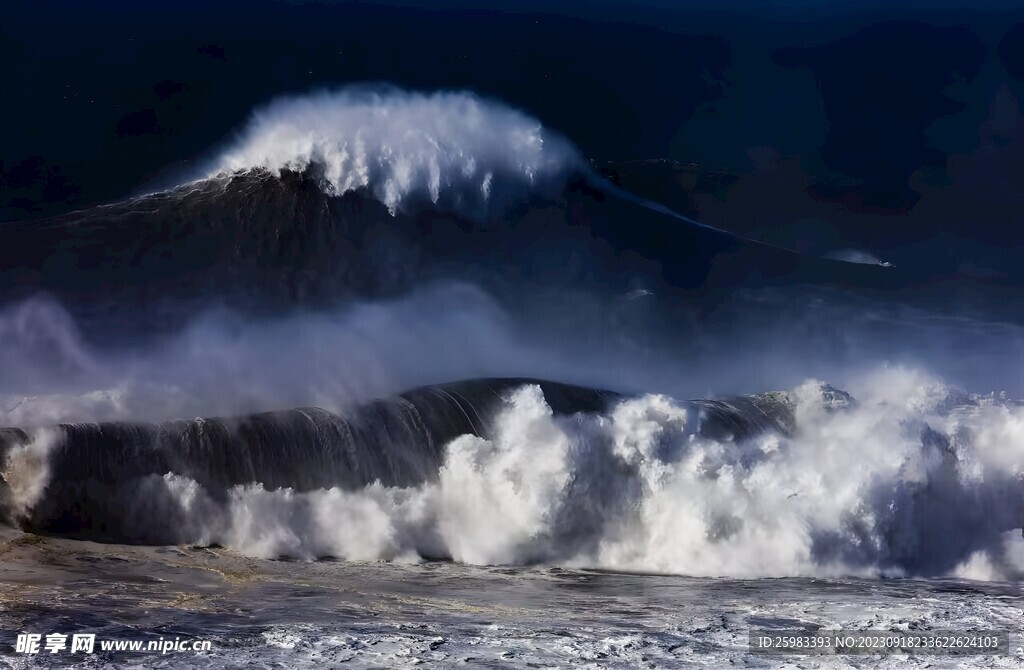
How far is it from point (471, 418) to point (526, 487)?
802mm

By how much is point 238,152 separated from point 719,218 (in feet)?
14.9

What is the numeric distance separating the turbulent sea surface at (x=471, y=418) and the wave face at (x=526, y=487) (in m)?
0.02

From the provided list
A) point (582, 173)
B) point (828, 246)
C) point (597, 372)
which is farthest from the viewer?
point (828, 246)

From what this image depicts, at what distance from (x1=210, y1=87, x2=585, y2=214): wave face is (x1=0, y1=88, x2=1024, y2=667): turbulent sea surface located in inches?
1.1

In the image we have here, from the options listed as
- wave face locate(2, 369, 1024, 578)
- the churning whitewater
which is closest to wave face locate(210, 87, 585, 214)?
the churning whitewater

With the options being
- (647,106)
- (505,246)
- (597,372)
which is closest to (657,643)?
(597,372)

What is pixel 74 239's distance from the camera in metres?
8.66

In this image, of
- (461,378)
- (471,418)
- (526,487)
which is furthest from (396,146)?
(526,487)

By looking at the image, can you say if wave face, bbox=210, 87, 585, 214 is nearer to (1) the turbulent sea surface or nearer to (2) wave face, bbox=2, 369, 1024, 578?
(1) the turbulent sea surface


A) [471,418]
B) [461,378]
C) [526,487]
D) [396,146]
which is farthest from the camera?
[396,146]

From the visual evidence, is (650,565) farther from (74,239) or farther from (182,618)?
(74,239)

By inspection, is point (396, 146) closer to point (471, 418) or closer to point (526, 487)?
point (471, 418)

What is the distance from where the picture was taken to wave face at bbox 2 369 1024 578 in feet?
23.6

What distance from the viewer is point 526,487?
762 centimetres
